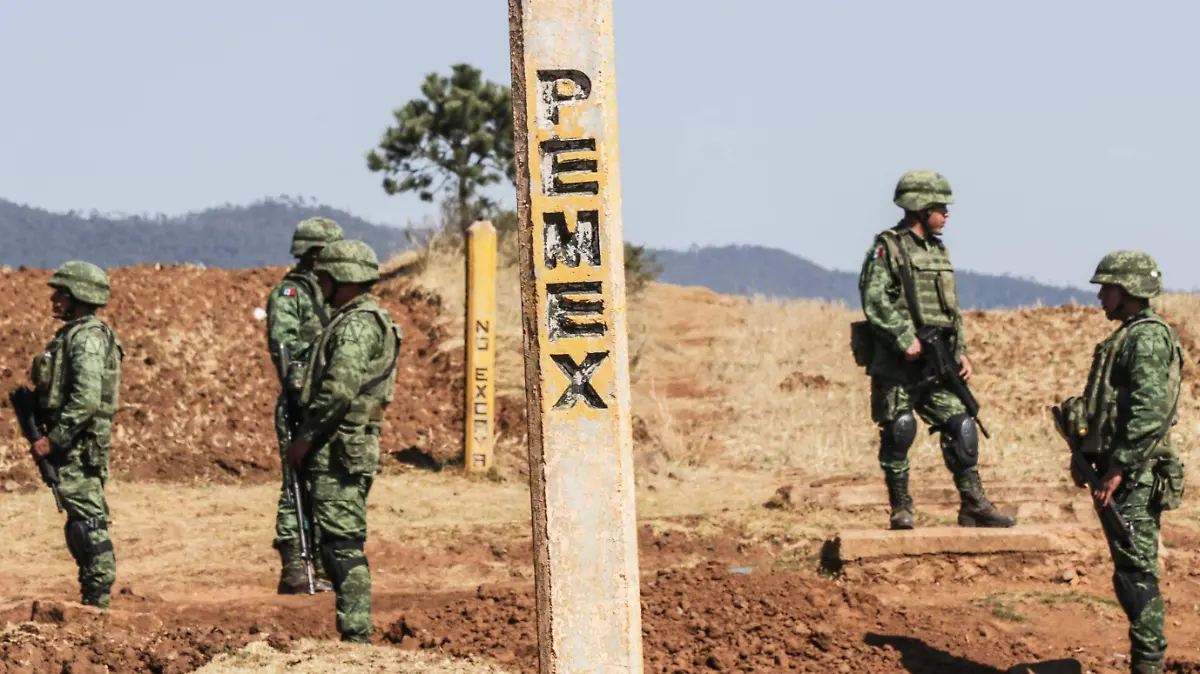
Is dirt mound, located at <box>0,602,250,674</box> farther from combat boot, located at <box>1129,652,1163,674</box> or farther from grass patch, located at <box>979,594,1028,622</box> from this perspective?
grass patch, located at <box>979,594,1028,622</box>

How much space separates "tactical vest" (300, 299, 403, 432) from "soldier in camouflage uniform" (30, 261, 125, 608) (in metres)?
1.51

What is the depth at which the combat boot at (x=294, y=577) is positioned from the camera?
31.2 ft

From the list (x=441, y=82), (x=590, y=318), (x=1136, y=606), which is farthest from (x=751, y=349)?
(x=590, y=318)

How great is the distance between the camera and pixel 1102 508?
7152 mm

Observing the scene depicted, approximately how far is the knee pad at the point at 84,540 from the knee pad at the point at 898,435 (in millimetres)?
4531

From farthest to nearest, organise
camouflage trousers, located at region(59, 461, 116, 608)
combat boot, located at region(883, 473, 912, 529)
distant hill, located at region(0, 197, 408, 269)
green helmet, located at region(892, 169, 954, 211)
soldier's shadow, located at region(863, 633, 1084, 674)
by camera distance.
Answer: distant hill, located at region(0, 197, 408, 269) → combat boot, located at region(883, 473, 912, 529) → green helmet, located at region(892, 169, 954, 211) → camouflage trousers, located at region(59, 461, 116, 608) → soldier's shadow, located at region(863, 633, 1084, 674)

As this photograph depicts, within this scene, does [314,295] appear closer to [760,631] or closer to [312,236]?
[312,236]

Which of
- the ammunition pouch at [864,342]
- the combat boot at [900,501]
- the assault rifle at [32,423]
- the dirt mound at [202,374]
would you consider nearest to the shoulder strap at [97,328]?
the assault rifle at [32,423]

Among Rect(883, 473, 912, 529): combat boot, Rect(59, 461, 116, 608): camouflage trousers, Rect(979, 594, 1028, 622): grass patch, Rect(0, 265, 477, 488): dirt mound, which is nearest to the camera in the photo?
Rect(59, 461, 116, 608): camouflage trousers

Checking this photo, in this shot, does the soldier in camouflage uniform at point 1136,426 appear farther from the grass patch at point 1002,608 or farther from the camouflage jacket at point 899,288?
the camouflage jacket at point 899,288

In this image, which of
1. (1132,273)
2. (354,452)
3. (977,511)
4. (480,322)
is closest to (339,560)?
(354,452)

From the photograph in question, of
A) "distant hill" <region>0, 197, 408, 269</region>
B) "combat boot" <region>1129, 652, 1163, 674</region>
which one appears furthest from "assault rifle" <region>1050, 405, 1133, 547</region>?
"distant hill" <region>0, 197, 408, 269</region>

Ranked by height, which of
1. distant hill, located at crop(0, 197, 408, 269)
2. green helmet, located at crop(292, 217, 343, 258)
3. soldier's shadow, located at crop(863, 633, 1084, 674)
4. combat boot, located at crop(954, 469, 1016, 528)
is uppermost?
distant hill, located at crop(0, 197, 408, 269)

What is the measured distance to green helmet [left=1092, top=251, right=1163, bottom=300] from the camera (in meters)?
7.13
